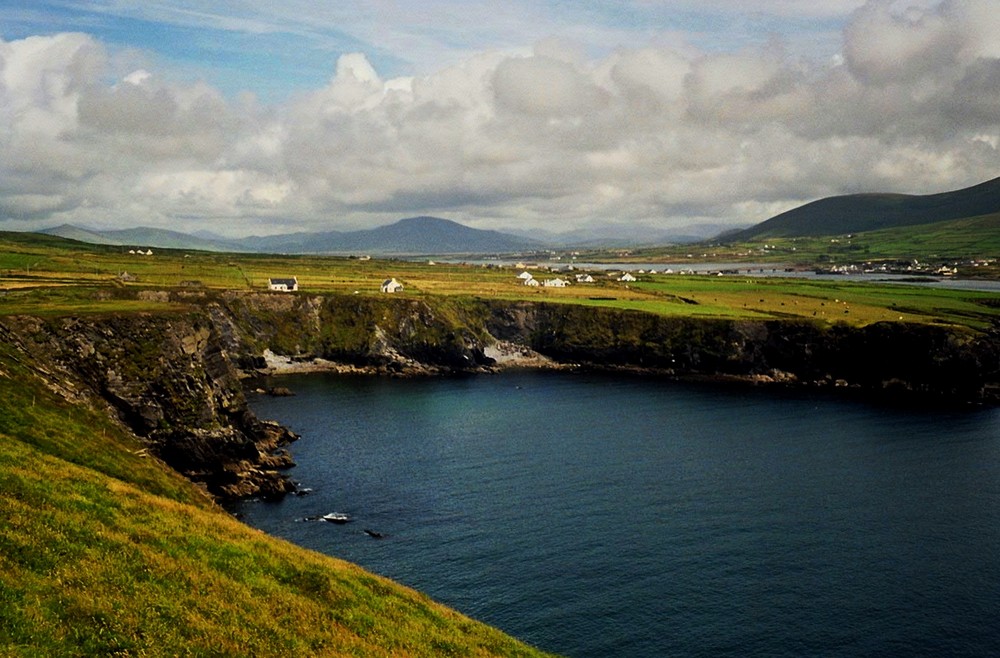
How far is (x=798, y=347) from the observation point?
172 m

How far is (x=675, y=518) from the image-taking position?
8000cm

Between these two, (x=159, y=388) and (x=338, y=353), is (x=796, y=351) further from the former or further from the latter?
(x=159, y=388)

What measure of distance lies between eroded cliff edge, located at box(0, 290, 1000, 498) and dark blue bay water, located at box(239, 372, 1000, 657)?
1192cm

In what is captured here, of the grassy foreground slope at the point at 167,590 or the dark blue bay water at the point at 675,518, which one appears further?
the dark blue bay water at the point at 675,518

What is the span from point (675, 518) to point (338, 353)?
120 m

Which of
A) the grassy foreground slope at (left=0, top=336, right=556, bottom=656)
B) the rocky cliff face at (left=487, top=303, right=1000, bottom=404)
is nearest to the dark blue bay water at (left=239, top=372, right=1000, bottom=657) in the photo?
the rocky cliff face at (left=487, top=303, right=1000, bottom=404)

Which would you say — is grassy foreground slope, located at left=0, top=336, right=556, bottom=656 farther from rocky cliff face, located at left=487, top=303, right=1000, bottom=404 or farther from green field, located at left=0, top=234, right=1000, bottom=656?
rocky cliff face, located at left=487, top=303, right=1000, bottom=404

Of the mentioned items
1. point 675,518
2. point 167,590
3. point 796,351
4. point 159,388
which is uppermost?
point 167,590

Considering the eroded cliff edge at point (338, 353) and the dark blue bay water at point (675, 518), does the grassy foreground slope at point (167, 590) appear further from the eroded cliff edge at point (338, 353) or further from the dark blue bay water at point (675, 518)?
the eroded cliff edge at point (338, 353)

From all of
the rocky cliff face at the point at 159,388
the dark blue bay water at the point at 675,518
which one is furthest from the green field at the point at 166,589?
the rocky cliff face at the point at 159,388

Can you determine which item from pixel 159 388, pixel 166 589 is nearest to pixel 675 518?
pixel 159 388

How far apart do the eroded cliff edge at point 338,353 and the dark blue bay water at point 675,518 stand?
39.1 ft

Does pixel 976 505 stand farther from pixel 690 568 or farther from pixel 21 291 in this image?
pixel 21 291

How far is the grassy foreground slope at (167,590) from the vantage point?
2170 centimetres
